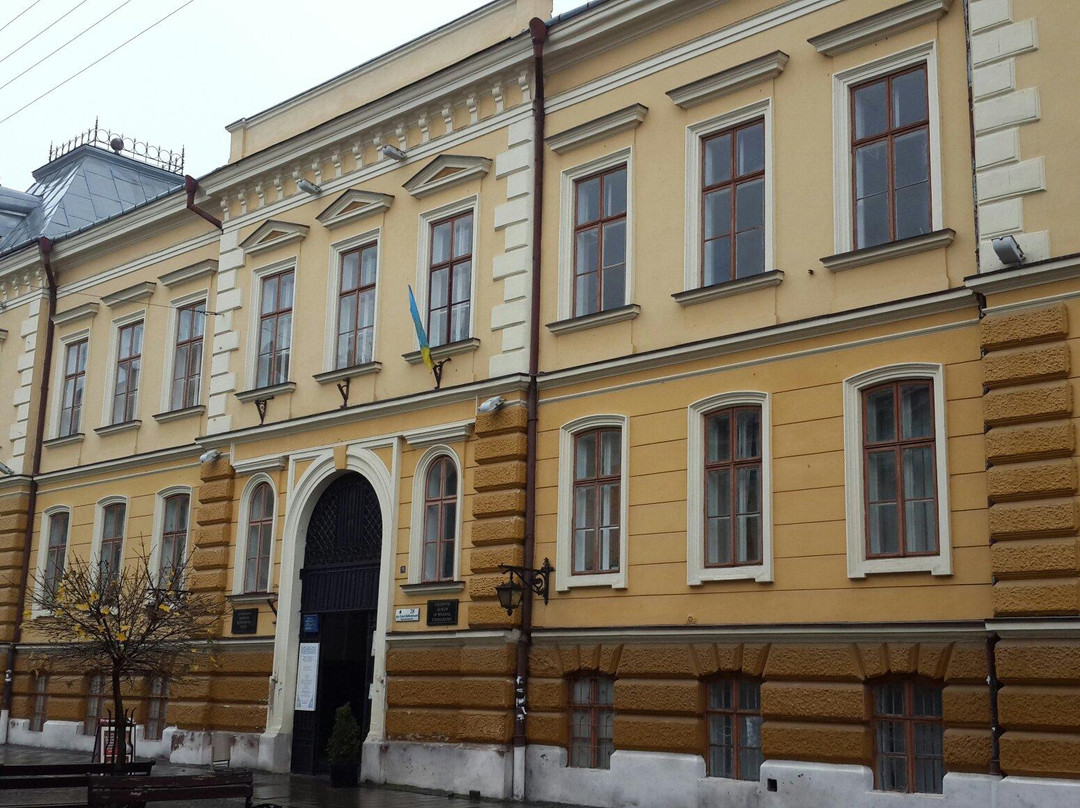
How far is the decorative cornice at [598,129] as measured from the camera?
1794 centimetres

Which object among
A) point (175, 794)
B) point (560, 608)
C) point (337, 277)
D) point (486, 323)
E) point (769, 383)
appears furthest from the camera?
point (337, 277)

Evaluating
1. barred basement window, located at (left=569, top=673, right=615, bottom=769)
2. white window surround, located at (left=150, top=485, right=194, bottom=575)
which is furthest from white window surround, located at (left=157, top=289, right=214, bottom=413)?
barred basement window, located at (left=569, top=673, right=615, bottom=769)

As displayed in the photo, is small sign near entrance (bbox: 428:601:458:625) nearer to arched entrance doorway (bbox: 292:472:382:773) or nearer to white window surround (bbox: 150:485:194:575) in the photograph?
arched entrance doorway (bbox: 292:472:382:773)

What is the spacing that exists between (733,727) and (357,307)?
9.62 meters

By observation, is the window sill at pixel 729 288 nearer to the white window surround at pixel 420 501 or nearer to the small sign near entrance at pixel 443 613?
the white window surround at pixel 420 501

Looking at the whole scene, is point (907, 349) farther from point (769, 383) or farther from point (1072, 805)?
point (1072, 805)

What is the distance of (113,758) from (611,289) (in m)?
9.31

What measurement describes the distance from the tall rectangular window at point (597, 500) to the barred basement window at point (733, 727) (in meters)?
2.26

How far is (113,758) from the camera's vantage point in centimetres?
1791

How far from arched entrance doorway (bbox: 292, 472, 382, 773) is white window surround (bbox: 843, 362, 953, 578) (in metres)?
8.21

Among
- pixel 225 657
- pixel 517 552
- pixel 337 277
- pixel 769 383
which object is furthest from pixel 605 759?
pixel 337 277

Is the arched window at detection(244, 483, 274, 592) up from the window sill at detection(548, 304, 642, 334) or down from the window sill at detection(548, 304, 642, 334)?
down

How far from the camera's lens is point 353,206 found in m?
21.7

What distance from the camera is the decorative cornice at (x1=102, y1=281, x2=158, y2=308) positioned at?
26.0m
